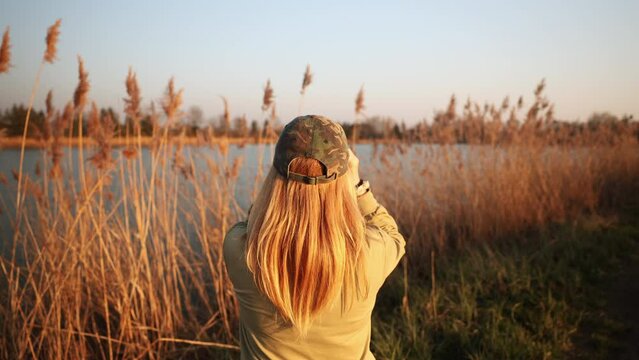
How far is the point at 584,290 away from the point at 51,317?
4439 millimetres

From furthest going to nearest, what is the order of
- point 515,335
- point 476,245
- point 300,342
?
point 476,245, point 515,335, point 300,342

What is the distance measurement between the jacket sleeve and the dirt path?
98.5 inches

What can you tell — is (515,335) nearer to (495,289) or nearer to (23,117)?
(495,289)

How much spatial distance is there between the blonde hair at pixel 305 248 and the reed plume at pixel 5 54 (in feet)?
6.88

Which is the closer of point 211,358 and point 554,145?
point 211,358

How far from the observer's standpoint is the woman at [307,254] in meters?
1.25

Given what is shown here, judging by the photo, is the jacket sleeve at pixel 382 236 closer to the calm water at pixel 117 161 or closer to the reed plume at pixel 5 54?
the calm water at pixel 117 161

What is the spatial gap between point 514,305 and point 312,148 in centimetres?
292

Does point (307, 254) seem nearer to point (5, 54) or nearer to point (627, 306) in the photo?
point (5, 54)

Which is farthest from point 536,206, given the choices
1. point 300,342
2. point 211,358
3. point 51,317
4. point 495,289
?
point 51,317

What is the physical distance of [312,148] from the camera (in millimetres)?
1263

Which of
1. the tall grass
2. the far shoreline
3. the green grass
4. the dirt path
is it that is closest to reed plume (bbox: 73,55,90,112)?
the tall grass

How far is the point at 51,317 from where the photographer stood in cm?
273

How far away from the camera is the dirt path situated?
2.93m
